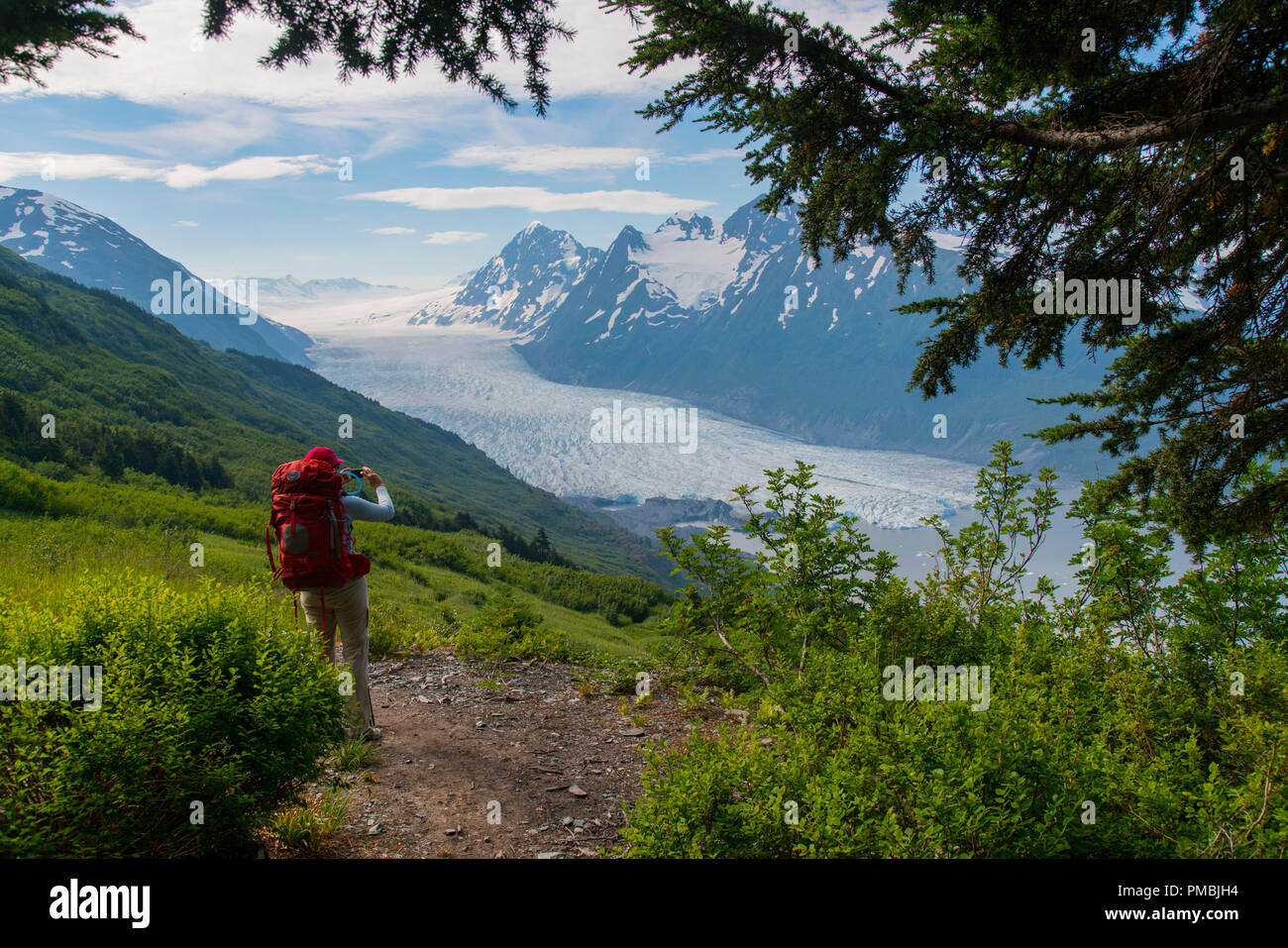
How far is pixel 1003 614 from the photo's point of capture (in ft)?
21.3

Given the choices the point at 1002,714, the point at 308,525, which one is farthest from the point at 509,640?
the point at 1002,714

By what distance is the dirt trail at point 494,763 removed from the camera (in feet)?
15.6

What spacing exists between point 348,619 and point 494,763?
1.73m

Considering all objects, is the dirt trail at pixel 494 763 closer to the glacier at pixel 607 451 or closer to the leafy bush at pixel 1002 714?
the leafy bush at pixel 1002 714

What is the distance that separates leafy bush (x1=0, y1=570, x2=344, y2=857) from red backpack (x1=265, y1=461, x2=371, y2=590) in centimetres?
129

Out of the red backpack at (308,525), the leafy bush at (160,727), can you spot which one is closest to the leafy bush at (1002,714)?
the leafy bush at (160,727)

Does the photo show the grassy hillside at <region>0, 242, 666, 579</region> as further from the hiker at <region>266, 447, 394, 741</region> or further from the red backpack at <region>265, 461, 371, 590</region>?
the red backpack at <region>265, 461, 371, 590</region>

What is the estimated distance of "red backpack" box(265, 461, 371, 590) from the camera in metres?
5.54

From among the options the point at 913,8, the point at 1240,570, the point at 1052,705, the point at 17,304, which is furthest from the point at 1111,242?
the point at 17,304

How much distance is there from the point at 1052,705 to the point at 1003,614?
7.01 feet

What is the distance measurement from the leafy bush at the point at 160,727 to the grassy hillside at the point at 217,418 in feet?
97.4

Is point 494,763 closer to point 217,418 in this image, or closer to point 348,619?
point 348,619

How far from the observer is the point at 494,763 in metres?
6.12
